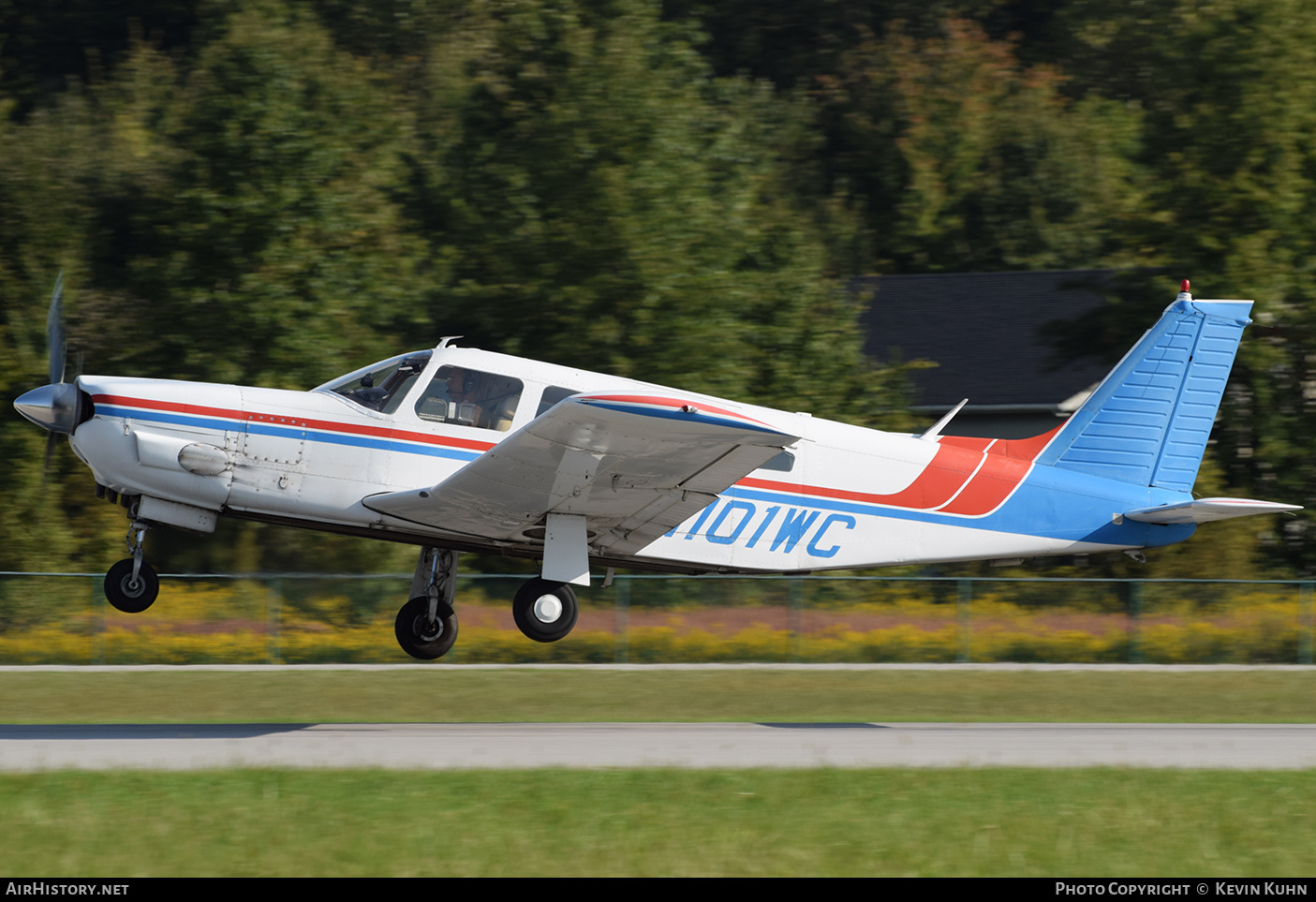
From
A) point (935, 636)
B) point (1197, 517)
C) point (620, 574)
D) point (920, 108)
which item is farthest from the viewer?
point (920, 108)

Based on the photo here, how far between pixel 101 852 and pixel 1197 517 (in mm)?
10542

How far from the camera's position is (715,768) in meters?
11.6

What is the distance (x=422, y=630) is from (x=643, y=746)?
2.61 m

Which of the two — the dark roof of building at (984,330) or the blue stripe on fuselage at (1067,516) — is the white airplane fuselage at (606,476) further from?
the dark roof of building at (984,330)

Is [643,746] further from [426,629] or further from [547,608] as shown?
[426,629]

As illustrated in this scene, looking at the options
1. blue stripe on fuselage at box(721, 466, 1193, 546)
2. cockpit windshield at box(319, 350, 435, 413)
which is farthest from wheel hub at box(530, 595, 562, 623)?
blue stripe on fuselage at box(721, 466, 1193, 546)

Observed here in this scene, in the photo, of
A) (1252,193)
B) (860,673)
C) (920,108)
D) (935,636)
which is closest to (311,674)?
(860,673)

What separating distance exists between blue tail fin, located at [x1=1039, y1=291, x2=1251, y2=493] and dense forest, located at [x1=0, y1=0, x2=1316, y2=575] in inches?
433

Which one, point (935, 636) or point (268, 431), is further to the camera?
point (935, 636)

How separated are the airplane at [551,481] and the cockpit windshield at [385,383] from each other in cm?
2

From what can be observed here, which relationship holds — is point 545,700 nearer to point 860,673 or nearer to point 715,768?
point 860,673

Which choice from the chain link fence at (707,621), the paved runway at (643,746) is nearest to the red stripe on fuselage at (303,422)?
the paved runway at (643,746)

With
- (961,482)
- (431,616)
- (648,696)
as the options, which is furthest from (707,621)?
(431,616)

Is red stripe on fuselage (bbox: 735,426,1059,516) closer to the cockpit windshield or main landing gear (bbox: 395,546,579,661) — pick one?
main landing gear (bbox: 395,546,579,661)
